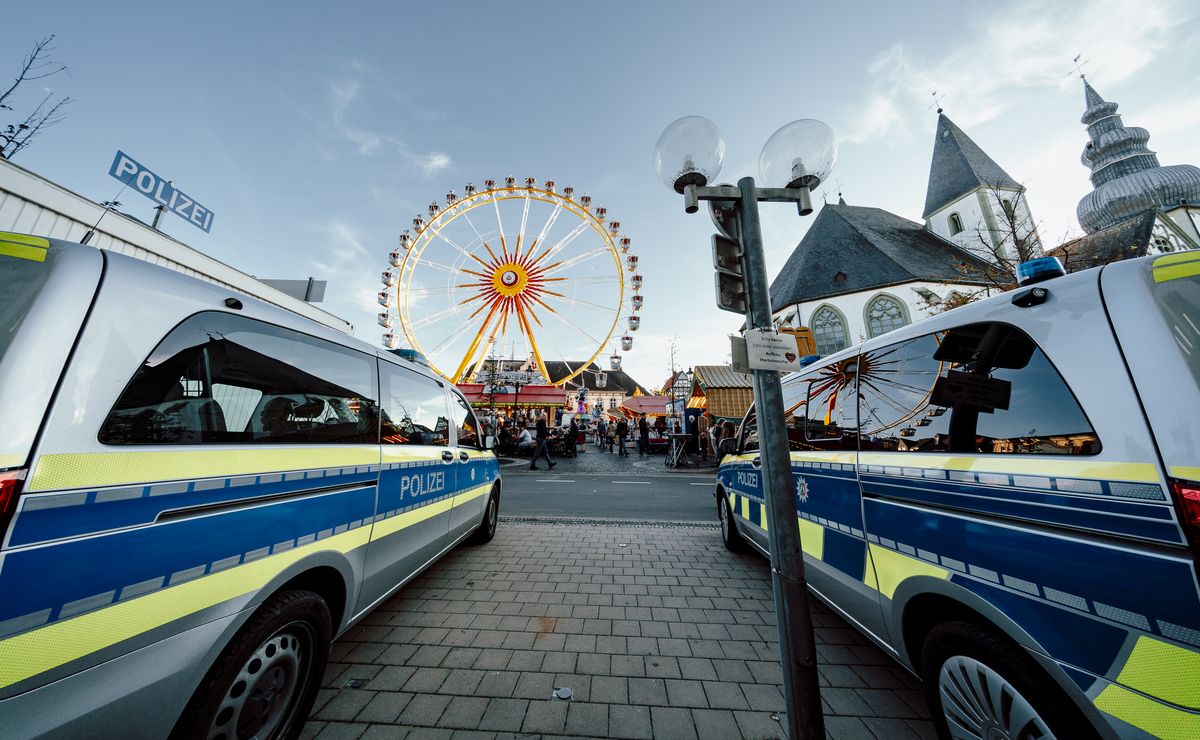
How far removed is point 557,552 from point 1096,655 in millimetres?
4348

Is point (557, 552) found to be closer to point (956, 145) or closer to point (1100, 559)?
point (1100, 559)

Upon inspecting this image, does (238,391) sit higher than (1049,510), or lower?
higher

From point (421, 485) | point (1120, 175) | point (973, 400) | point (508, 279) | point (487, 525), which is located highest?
point (1120, 175)

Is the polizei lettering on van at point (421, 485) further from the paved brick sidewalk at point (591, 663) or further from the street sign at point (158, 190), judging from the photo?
the street sign at point (158, 190)

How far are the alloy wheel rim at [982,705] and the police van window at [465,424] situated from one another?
3.75 m

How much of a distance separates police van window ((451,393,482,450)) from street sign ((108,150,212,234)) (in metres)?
9.60

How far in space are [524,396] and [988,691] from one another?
74.8 ft

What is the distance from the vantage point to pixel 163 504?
1.36m

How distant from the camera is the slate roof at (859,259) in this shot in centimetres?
2712

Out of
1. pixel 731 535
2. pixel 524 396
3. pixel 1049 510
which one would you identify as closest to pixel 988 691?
pixel 1049 510

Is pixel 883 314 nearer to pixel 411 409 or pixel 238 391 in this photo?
pixel 411 409

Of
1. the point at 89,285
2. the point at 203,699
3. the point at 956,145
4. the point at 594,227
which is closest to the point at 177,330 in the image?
the point at 89,285

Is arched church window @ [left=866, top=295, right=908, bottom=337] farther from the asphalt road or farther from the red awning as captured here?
the asphalt road

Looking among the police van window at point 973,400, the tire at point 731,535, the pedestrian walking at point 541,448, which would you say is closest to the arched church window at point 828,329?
the pedestrian walking at point 541,448
